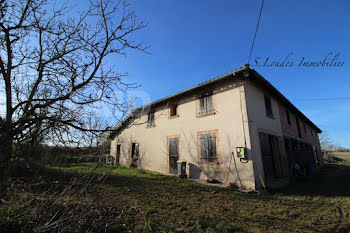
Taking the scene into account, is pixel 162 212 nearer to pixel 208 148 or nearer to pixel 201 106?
pixel 208 148

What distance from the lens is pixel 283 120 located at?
10625 mm

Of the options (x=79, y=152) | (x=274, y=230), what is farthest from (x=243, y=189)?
(x=79, y=152)

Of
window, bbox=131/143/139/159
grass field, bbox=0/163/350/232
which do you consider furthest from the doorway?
window, bbox=131/143/139/159

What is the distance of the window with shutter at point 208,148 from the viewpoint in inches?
317

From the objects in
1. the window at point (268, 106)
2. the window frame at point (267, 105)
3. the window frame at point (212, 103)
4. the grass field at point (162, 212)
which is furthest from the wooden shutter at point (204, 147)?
the window at point (268, 106)

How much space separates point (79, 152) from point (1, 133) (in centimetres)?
113

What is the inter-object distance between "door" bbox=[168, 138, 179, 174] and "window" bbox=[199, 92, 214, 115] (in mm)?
2408

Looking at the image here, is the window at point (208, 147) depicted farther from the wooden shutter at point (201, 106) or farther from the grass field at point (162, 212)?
the grass field at point (162, 212)

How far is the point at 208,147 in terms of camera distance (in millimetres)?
8273

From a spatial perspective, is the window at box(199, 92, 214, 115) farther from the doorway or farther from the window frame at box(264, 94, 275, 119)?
the window frame at box(264, 94, 275, 119)

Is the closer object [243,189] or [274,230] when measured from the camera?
[274,230]

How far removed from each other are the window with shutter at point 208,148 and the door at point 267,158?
215cm

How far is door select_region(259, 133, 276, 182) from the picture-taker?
24.3 ft

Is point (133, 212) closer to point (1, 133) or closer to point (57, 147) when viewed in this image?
point (57, 147)
